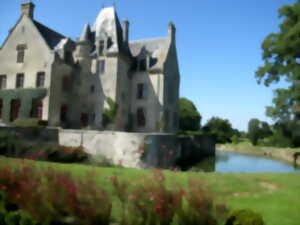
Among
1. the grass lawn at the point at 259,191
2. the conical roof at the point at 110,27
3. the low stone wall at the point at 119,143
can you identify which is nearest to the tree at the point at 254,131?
the conical roof at the point at 110,27

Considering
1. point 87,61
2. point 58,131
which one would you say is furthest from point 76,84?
point 58,131

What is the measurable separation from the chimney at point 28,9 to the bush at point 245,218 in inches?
1099

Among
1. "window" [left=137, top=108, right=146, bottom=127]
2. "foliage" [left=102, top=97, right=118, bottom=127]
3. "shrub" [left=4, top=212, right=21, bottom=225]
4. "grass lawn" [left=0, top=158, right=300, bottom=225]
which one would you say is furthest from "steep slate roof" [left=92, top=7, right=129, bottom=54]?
"shrub" [left=4, top=212, right=21, bottom=225]

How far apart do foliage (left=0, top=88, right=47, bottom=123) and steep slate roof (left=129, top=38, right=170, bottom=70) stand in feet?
40.2

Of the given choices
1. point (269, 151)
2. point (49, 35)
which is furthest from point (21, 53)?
point (269, 151)

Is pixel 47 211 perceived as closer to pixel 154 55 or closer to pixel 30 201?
pixel 30 201

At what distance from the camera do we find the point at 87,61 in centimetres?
2736

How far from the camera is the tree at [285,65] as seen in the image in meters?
20.8

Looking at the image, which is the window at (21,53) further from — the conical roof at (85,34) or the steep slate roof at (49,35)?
the conical roof at (85,34)

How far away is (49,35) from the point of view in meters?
27.1

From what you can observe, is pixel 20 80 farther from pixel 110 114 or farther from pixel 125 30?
pixel 125 30

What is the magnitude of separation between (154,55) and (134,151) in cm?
1626

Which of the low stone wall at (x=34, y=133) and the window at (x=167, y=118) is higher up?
the window at (x=167, y=118)

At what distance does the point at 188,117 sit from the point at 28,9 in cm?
4014
